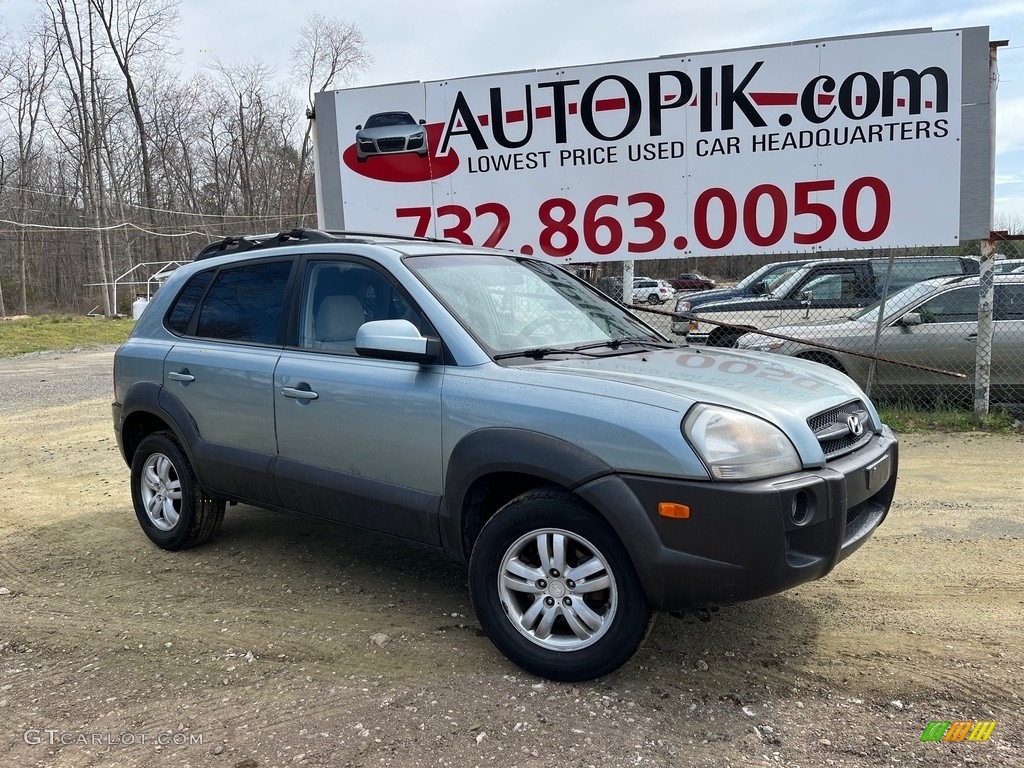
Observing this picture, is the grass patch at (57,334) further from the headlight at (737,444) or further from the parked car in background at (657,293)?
the headlight at (737,444)

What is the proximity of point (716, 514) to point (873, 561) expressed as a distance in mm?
2196

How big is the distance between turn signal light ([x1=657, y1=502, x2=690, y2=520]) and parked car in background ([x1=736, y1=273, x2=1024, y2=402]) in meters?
5.72

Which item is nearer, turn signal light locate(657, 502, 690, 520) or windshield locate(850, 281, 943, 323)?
turn signal light locate(657, 502, 690, 520)

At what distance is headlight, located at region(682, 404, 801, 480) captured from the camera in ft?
9.03

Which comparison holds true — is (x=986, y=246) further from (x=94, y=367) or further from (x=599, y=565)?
(x=94, y=367)

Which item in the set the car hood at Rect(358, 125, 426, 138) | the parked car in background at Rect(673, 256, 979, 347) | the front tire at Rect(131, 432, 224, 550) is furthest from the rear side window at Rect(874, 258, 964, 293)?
the front tire at Rect(131, 432, 224, 550)

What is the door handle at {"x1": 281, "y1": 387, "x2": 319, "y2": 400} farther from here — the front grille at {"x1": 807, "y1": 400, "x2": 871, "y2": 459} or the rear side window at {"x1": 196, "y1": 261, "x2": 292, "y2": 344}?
the front grille at {"x1": 807, "y1": 400, "x2": 871, "y2": 459}

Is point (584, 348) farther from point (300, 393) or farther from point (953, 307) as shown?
point (953, 307)

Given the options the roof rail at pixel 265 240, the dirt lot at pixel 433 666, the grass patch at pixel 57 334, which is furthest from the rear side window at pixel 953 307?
the grass patch at pixel 57 334

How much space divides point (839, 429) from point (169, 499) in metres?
3.83

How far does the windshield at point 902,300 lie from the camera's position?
8258 millimetres

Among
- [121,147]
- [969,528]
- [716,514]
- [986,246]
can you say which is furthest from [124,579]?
[121,147]

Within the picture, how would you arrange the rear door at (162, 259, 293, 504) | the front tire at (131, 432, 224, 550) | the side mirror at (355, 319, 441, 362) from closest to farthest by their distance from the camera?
the side mirror at (355, 319, 441, 362)
the rear door at (162, 259, 293, 504)
the front tire at (131, 432, 224, 550)

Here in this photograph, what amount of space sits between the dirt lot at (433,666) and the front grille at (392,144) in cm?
493
